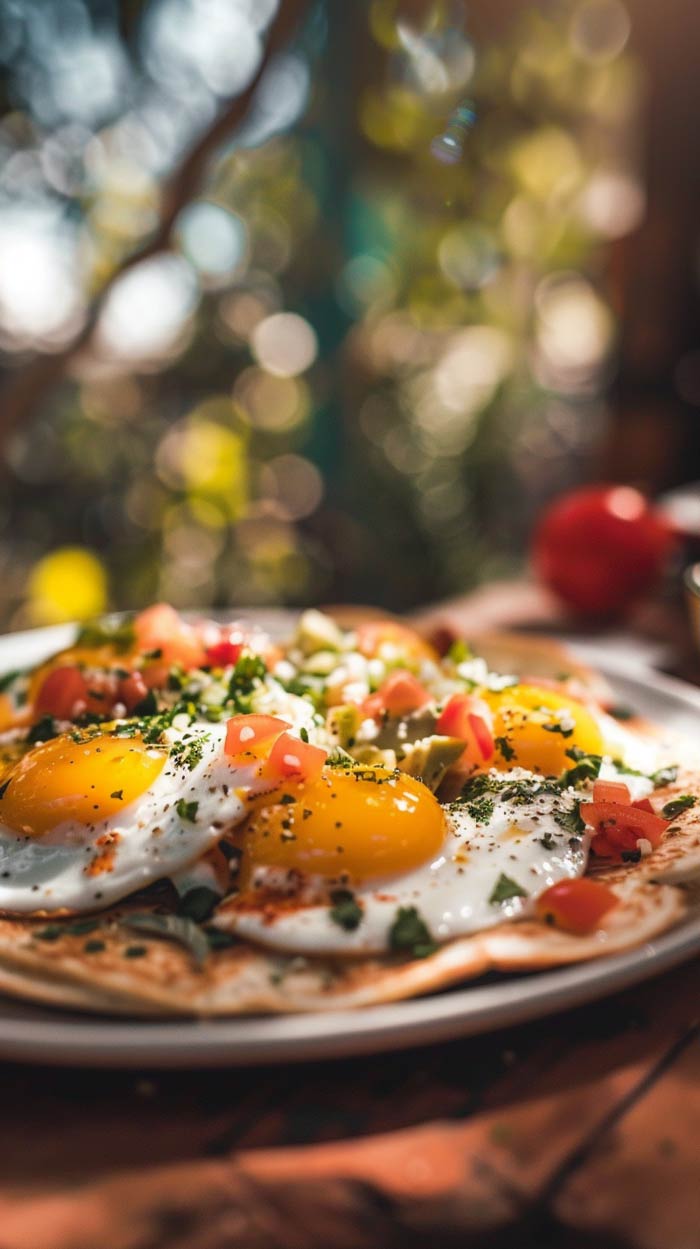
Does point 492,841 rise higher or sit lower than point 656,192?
lower

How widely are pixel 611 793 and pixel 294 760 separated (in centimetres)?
71

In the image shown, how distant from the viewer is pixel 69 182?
604cm

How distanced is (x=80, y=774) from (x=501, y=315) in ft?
20.7

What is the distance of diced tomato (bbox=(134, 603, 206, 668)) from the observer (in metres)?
2.88

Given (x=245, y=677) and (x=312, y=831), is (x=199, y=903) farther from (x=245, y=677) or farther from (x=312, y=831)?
(x=245, y=677)

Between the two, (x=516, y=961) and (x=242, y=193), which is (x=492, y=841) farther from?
(x=242, y=193)


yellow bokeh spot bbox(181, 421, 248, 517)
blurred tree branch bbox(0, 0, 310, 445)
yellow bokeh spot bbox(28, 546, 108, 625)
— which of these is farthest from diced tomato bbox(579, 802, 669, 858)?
yellow bokeh spot bbox(181, 421, 248, 517)

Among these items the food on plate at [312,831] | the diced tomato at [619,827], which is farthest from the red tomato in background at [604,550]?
the diced tomato at [619,827]

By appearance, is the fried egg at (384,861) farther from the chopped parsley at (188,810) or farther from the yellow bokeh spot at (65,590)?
the yellow bokeh spot at (65,590)

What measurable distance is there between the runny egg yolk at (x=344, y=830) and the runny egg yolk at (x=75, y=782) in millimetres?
320

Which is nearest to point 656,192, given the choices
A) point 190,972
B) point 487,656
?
point 487,656

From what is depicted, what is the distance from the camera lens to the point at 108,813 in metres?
2.11

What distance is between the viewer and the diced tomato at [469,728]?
2361 millimetres

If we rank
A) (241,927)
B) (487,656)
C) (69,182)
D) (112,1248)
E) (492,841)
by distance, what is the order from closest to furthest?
(112,1248)
(241,927)
(492,841)
(487,656)
(69,182)
